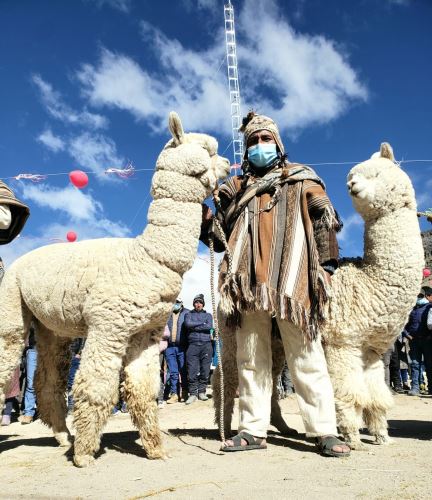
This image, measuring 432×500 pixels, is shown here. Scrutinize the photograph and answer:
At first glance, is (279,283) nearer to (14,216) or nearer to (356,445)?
(356,445)

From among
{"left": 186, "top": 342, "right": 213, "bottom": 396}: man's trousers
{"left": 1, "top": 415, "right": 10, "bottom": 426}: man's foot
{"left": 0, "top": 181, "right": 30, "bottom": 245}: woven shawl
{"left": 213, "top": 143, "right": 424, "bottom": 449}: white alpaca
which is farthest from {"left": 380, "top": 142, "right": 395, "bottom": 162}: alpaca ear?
{"left": 1, "top": 415, "right": 10, "bottom": 426}: man's foot

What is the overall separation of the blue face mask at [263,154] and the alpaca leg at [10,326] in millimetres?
2149

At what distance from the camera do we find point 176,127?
318 centimetres

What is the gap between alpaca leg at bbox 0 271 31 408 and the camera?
11.2ft

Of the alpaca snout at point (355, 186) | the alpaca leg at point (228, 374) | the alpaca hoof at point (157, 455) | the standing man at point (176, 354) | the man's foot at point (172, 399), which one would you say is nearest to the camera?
the alpaca hoof at point (157, 455)

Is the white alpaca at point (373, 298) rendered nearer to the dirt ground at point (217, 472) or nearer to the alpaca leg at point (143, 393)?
the dirt ground at point (217, 472)

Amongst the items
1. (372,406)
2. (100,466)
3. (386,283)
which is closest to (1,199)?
(100,466)

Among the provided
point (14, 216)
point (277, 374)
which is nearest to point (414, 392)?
point (277, 374)

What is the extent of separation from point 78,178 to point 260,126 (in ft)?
19.2

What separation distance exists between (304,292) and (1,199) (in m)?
2.09

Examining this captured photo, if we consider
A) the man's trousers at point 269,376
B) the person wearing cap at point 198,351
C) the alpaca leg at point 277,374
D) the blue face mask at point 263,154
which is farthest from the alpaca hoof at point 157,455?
the person wearing cap at point 198,351

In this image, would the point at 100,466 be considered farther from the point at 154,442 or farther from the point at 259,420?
the point at 259,420

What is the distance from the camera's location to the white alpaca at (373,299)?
3.26 meters

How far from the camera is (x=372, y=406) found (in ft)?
10.7
